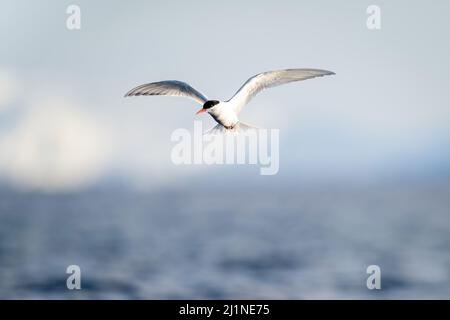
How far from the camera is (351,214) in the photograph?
32.4 m

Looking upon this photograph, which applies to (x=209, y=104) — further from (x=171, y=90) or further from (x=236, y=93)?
(x=171, y=90)

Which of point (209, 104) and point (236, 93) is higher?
point (236, 93)

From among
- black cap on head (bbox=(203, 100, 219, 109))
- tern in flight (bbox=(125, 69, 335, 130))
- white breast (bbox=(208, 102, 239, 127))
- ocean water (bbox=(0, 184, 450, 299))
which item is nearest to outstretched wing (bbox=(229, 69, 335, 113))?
tern in flight (bbox=(125, 69, 335, 130))

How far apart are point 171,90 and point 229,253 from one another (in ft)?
35.2

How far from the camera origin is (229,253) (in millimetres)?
17984

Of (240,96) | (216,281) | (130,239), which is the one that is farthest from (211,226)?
(240,96)

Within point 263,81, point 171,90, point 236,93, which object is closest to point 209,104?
point 236,93

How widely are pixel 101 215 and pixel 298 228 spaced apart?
36.4 feet

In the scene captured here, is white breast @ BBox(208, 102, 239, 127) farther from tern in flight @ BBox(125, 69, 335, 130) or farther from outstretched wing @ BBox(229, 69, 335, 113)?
outstretched wing @ BBox(229, 69, 335, 113)

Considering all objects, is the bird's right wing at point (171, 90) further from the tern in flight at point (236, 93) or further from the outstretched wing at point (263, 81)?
the outstretched wing at point (263, 81)

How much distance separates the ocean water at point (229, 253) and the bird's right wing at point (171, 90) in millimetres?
4503

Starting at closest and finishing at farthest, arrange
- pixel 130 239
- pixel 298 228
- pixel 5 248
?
pixel 5 248 → pixel 130 239 → pixel 298 228

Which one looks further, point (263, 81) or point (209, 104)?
point (263, 81)

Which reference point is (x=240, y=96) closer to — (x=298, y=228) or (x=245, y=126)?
(x=245, y=126)
